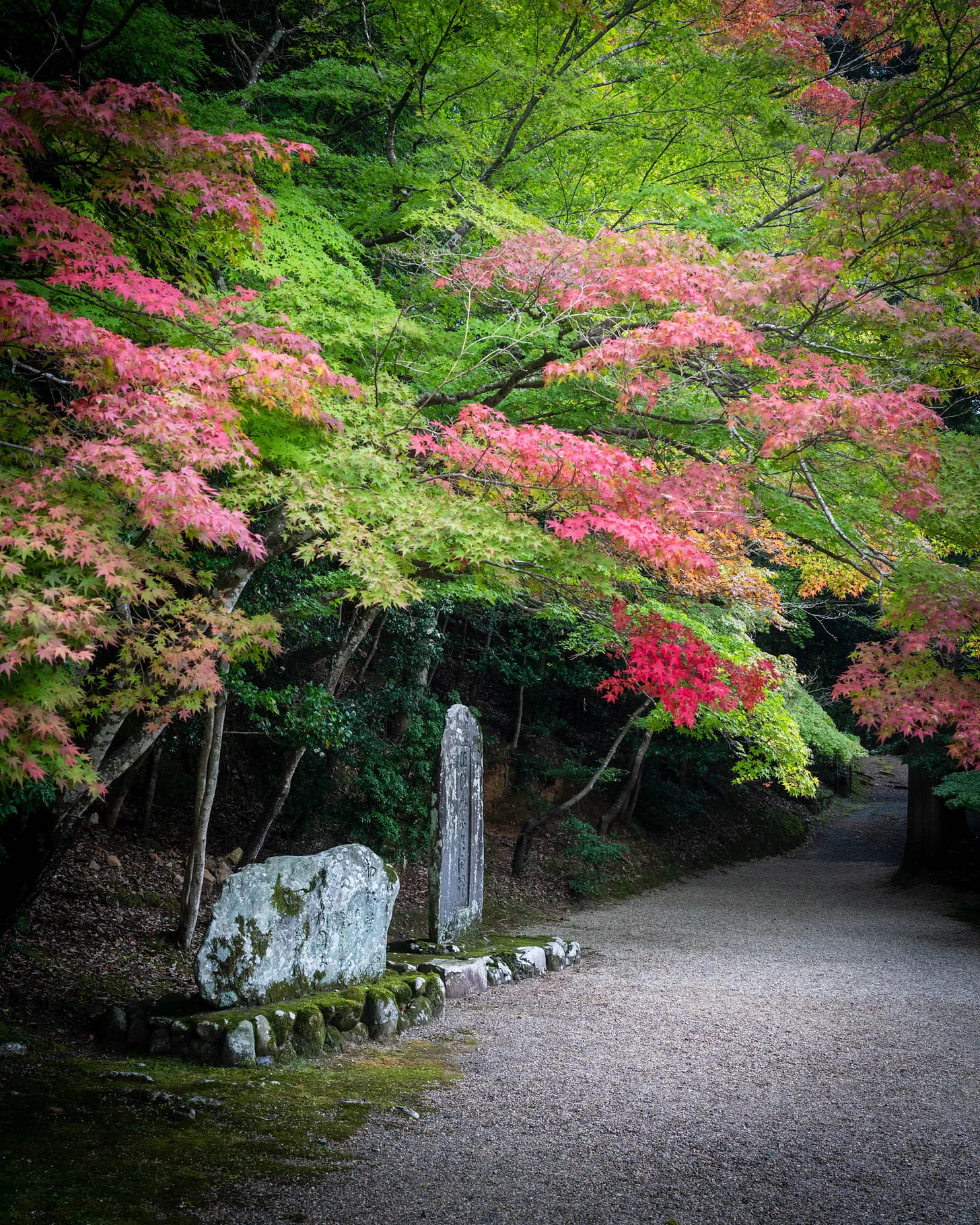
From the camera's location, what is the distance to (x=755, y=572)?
34.4ft

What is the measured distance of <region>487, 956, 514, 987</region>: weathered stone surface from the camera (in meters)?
7.20

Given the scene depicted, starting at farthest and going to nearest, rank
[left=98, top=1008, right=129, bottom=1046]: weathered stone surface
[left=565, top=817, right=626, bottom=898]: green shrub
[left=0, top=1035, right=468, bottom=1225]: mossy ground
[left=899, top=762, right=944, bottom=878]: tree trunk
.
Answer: [left=899, top=762, right=944, bottom=878]: tree trunk < [left=565, top=817, right=626, bottom=898]: green shrub < [left=98, top=1008, right=129, bottom=1046]: weathered stone surface < [left=0, top=1035, right=468, bottom=1225]: mossy ground

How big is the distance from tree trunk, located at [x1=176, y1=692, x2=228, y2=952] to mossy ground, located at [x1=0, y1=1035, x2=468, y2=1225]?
273 cm

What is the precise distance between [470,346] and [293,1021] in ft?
14.8

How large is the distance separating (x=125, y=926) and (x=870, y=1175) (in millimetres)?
6338

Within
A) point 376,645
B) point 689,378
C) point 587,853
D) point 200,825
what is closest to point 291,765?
point 200,825

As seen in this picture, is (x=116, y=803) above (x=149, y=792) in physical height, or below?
below

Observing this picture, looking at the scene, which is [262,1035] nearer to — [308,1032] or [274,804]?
[308,1032]

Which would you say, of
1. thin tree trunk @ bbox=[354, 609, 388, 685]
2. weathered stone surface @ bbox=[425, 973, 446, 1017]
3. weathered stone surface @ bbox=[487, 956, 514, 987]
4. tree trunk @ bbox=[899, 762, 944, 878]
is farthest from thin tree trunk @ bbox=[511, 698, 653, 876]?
weathered stone surface @ bbox=[425, 973, 446, 1017]

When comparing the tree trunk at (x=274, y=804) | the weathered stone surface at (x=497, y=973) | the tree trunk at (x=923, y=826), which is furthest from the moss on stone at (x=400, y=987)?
the tree trunk at (x=923, y=826)

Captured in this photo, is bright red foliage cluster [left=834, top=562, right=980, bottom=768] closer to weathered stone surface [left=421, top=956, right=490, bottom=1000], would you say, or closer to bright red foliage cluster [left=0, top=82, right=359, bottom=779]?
bright red foliage cluster [left=0, top=82, right=359, bottom=779]

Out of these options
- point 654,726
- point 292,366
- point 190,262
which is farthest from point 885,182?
point 654,726

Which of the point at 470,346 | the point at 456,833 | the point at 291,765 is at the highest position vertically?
the point at 470,346

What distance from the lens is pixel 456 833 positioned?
26.3 feet
